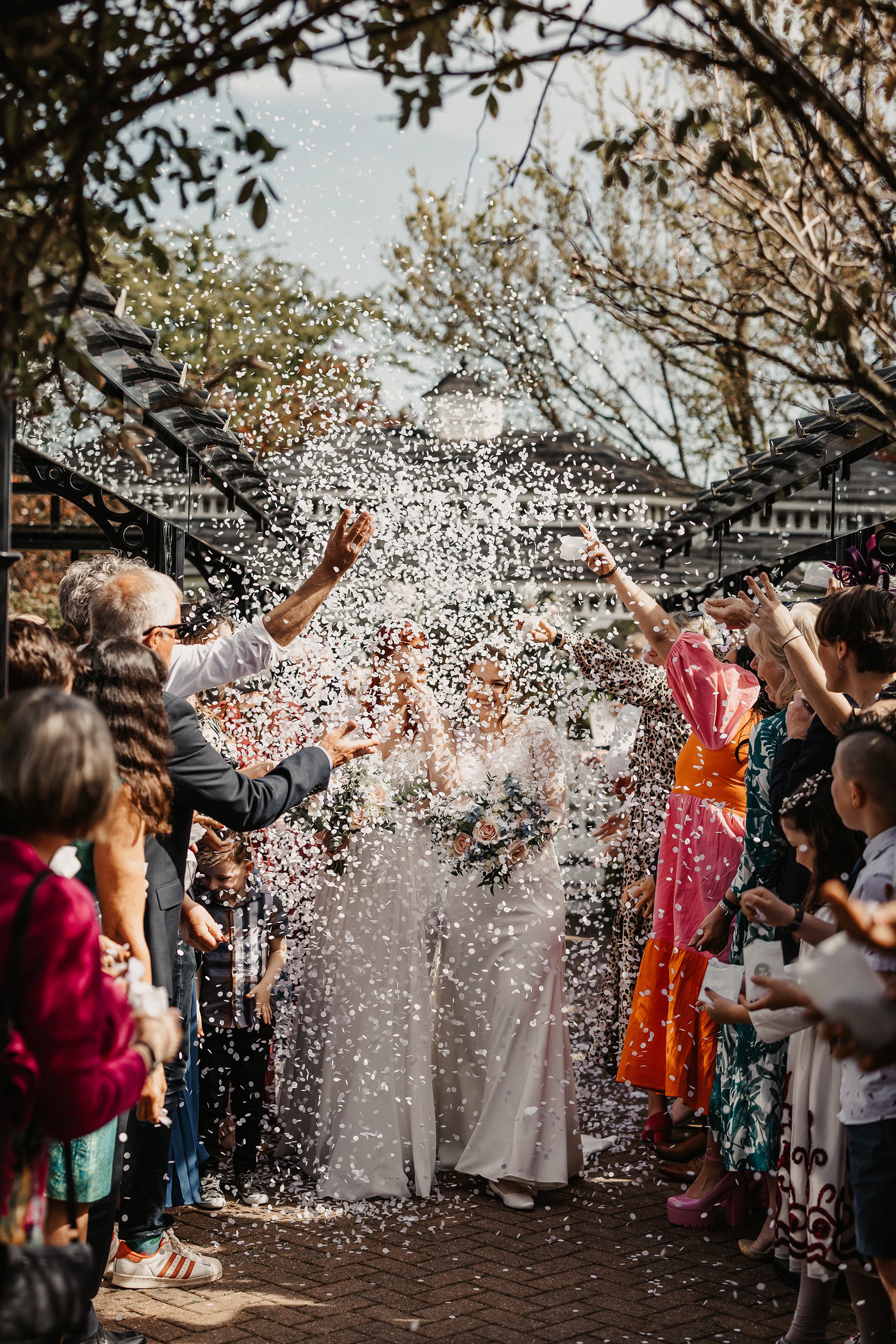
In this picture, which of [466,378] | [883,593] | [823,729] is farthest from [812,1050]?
[466,378]

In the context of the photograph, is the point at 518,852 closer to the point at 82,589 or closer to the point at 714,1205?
the point at 714,1205

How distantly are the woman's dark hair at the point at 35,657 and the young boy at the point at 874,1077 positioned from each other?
5.94ft

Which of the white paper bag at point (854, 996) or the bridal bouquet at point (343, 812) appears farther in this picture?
the bridal bouquet at point (343, 812)

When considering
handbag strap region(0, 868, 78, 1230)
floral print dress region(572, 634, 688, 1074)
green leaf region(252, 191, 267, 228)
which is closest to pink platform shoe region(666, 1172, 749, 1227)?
floral print dress region(572, 634, 688, 1074)

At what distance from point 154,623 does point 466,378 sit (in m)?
7.75

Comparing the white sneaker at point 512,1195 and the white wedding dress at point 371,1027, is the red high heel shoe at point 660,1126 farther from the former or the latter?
the white wedding dress at point 371,1027

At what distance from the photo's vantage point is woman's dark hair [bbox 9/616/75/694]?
9.30 feet

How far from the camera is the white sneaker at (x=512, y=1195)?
15.1ft

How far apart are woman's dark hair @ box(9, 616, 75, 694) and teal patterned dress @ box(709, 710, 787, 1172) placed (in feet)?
7.46

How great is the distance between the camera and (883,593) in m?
3.42

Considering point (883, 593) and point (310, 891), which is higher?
point (883, 593)

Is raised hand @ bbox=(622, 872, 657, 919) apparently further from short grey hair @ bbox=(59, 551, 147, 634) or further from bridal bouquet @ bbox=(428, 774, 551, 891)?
short grey hair @ bbox=(59, 551, 147, 634)

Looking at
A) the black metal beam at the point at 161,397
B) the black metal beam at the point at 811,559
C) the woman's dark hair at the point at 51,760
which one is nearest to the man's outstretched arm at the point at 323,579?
the black metal beam at the point at 161,397

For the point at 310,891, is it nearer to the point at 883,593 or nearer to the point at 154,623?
the point at 154,623
